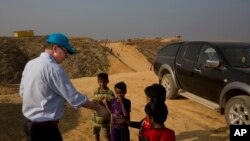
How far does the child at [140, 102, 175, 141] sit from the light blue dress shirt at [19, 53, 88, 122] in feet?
2.39

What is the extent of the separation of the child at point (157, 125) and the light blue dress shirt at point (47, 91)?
2.39ft

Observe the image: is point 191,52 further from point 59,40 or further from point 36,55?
point 36,55

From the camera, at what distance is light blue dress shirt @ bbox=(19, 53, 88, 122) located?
3648 mm

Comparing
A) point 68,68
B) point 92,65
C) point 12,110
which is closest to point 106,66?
point 92,65

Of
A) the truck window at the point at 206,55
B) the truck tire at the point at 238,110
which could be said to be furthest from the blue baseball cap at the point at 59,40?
the truck window at the point at 206,55

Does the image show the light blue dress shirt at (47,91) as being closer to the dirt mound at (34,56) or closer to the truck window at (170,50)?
the truck window at (170,50)

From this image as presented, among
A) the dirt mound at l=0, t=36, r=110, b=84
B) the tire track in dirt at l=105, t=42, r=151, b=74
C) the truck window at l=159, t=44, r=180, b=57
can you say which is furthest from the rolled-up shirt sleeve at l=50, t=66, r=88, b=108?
the tire track in dirt at l=105, t=42, r=151, b=74

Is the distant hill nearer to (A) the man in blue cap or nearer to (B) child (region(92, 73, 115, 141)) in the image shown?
(B) child (region(92, 73, 115, 141))

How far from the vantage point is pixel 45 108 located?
→ 376cm

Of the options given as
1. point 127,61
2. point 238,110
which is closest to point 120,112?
point 238,110

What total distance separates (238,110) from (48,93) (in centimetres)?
432

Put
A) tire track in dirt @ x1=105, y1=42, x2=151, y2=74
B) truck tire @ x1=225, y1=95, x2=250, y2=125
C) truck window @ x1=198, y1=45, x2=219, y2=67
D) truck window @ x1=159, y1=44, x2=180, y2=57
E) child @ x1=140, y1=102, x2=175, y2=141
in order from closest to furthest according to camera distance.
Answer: child @ x1=140, y1=102, x2=175, y2=141 → truck tire @ x1=225, y1=95, x2=250, y2=125 → truck window @ x1=198, y1=45, x2=219, y2=67 → truck window @ x1=159, y1=44, x2=180, y2=57 → tire track in dirt @ x1=105, y1=42, x2=151, y2=74

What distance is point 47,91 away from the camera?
372cm

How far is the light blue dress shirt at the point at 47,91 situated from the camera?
12.0ft
